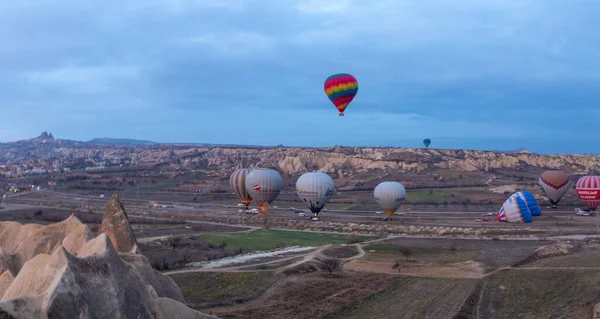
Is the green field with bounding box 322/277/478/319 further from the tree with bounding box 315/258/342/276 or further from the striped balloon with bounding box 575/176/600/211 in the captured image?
the striped balloon with bounding box 575/176/600/211

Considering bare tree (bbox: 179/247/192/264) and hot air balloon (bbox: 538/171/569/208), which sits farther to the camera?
→ hot air balloon (bbox: 538/171/569/208)

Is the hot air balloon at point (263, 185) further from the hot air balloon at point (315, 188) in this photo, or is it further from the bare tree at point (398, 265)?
the bare tree at point (398, 265)

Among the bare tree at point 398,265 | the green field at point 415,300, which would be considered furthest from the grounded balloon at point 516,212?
the green field at point 415,300

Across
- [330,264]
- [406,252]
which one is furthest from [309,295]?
[406,252]

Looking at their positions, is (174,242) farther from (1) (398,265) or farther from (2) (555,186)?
(2) (555,186)

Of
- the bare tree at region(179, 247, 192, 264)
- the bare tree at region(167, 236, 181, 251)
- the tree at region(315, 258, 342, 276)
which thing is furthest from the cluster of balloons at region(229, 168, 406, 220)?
the tree at region(315, 258, 342, 276)

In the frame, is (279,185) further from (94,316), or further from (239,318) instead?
(94,316)
